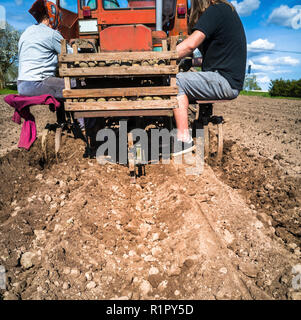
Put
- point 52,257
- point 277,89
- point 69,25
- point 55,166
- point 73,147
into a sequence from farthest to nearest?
point 277,89 < point 69,25 < point 73,147 < point 55,166 < point 52,257

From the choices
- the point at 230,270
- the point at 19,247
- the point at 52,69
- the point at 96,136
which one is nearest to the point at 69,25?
the point at 52,69

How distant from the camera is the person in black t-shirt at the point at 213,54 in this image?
3.17 meters

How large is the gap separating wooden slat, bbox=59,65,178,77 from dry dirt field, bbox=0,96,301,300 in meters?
1.38

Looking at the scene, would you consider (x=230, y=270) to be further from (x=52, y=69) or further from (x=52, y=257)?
(x=52, y=69)

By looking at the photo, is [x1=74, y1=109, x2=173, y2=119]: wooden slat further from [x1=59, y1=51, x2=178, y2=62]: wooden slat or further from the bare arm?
the bare arm

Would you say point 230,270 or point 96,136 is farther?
point 96,136

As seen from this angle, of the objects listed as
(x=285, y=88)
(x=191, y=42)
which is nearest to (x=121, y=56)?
(x=191, y=42)

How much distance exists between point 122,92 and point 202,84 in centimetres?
105

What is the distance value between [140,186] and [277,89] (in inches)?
1162

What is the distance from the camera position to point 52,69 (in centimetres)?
407

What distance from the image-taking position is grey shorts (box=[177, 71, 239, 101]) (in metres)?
3.38

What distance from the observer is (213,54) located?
136 inches

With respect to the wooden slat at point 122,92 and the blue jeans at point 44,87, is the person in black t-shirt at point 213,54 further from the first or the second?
the blue jeans at point 44,87

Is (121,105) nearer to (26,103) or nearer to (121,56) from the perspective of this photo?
(121,56)
